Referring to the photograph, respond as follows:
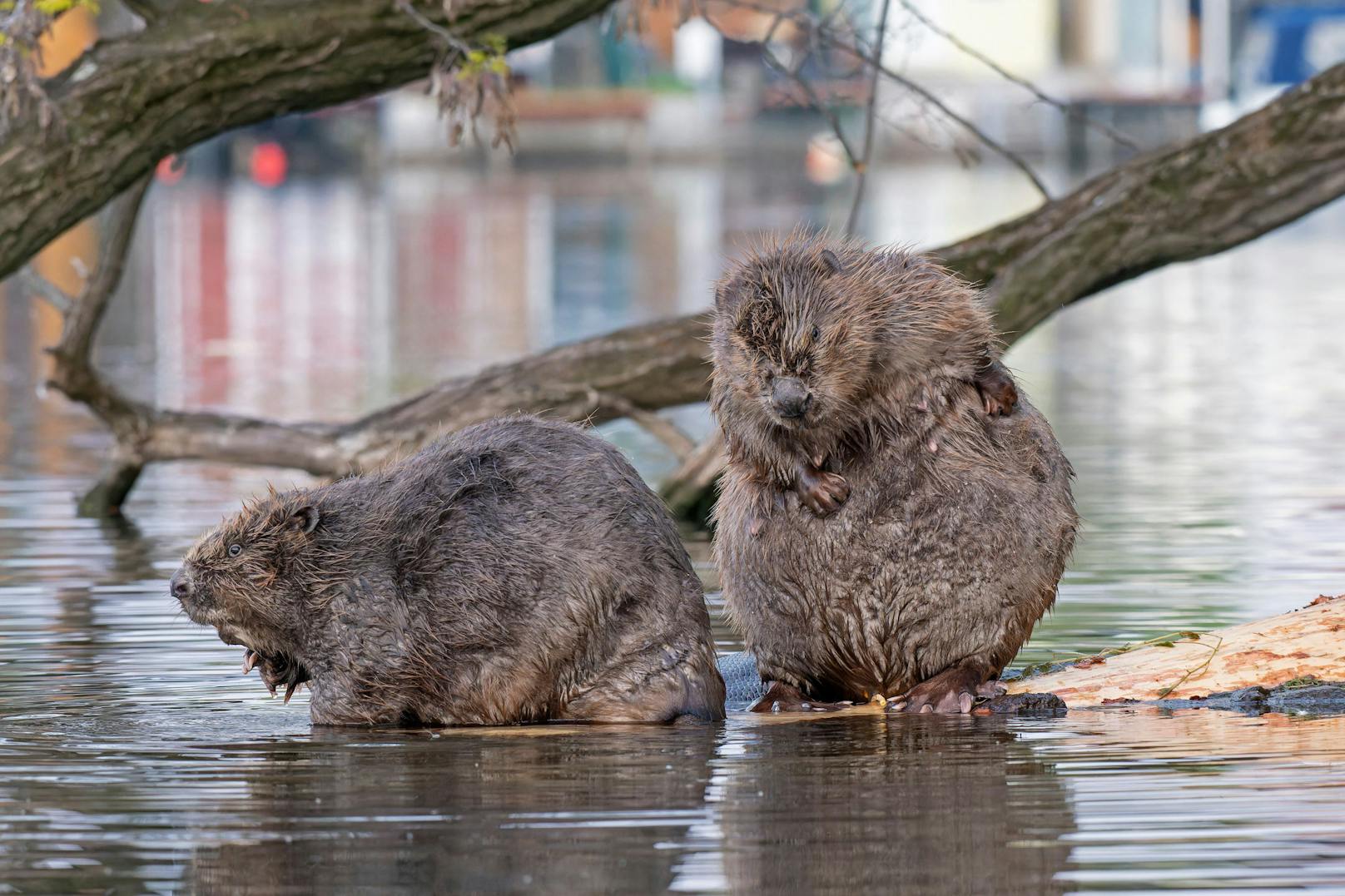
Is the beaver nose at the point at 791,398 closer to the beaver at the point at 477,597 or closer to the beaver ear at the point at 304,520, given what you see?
the beaver at the point at 477,597

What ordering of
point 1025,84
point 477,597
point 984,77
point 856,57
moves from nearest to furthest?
point 477,597
point 1025,84
point 856,57
point 984,77

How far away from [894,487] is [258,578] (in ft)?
6.05

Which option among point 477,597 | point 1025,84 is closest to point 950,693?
point 477,597

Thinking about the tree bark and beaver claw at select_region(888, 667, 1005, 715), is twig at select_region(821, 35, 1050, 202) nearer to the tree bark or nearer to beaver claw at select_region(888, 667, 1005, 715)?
the tree bark

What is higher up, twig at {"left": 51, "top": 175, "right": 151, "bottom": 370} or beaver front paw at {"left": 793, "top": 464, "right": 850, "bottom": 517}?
twig at {"left": 51, "top": 175, "right": 151, "bottom": 370}

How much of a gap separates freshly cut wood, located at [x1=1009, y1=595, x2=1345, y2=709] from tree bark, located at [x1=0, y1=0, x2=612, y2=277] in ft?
15.1

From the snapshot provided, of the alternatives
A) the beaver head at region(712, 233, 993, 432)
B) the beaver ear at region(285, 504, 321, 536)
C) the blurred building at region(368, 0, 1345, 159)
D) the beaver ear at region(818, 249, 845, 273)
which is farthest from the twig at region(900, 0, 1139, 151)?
the blurred building at region(368, 0, 1345, 159)

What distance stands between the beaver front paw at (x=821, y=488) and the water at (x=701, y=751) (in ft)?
2.04

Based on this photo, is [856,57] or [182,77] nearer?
[182,77]

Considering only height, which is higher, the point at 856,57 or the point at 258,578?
the point at 856,57

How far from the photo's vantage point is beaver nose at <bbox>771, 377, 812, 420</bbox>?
7.12 meters

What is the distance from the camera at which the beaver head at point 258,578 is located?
24.3ft

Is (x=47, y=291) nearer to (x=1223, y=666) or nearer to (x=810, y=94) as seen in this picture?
(x=810, y=94)

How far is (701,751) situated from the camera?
22.6 feet
